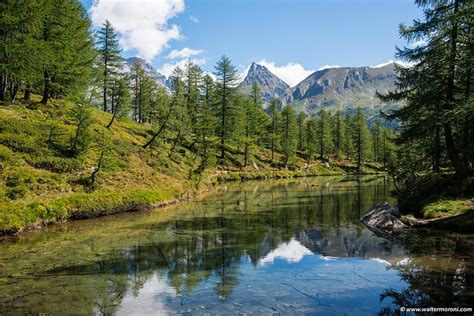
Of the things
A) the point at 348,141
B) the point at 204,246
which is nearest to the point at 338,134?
the point at 348,141

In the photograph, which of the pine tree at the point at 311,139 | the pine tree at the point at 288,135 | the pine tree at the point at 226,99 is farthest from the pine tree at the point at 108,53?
the pine tree at the point at 311,139

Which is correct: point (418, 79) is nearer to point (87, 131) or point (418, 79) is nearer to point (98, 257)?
point (98, 257)

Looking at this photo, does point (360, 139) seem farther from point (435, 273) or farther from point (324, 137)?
point (435, 273)

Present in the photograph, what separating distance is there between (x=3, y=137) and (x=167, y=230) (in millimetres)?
17123

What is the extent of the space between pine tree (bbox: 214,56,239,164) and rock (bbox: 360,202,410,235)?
47666 millimetres

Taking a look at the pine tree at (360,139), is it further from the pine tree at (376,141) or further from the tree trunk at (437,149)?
the tree trunk at (437,149)

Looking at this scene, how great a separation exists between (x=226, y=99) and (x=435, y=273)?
6158 cm

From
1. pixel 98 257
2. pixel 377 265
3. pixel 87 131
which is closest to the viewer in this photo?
pixel 377 265

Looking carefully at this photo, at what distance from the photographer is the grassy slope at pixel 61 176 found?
23.1 metres

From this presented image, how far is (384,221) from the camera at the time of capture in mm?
21359

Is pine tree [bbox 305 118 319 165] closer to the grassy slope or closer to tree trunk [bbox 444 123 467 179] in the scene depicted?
the grassy slope

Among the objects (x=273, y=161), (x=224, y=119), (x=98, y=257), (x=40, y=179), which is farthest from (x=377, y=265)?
(x=273, y=161)

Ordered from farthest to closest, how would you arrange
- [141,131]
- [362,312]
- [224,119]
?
1. [224,119]
2. [141,131]
3. [362,312]

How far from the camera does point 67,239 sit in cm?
1944
